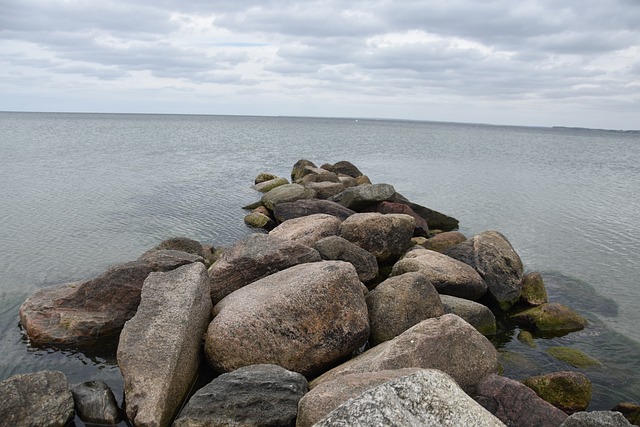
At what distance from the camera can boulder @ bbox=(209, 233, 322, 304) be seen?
42.6 ft

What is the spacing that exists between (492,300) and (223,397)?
33.0 ft

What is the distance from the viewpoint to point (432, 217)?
83.8 ft

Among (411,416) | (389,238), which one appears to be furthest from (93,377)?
(389,238)

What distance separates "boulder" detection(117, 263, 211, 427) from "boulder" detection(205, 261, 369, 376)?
547 mm

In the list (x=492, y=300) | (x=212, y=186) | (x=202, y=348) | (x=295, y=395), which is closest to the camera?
(x=295, y=395)

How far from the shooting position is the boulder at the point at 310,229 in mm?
17391

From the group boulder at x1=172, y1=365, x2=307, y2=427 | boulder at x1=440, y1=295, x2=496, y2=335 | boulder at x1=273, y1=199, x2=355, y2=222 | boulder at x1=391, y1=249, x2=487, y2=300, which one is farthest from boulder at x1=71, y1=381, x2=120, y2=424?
boulder at x1=273, y1=199, x2=355, y2=222

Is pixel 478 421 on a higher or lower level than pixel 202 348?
higher

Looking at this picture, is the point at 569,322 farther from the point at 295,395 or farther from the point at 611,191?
the point at 611,191

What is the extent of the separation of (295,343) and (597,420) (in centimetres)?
530

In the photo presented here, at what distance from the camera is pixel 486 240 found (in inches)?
676

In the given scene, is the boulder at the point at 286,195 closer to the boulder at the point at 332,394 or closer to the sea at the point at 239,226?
the sea at the point at 239,226

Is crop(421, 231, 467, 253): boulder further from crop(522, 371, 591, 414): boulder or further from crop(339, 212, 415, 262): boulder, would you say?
crop(522, 371, 591, 414): boulder

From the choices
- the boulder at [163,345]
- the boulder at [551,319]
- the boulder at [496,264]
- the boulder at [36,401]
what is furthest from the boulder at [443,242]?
the boulder at [36,401]
